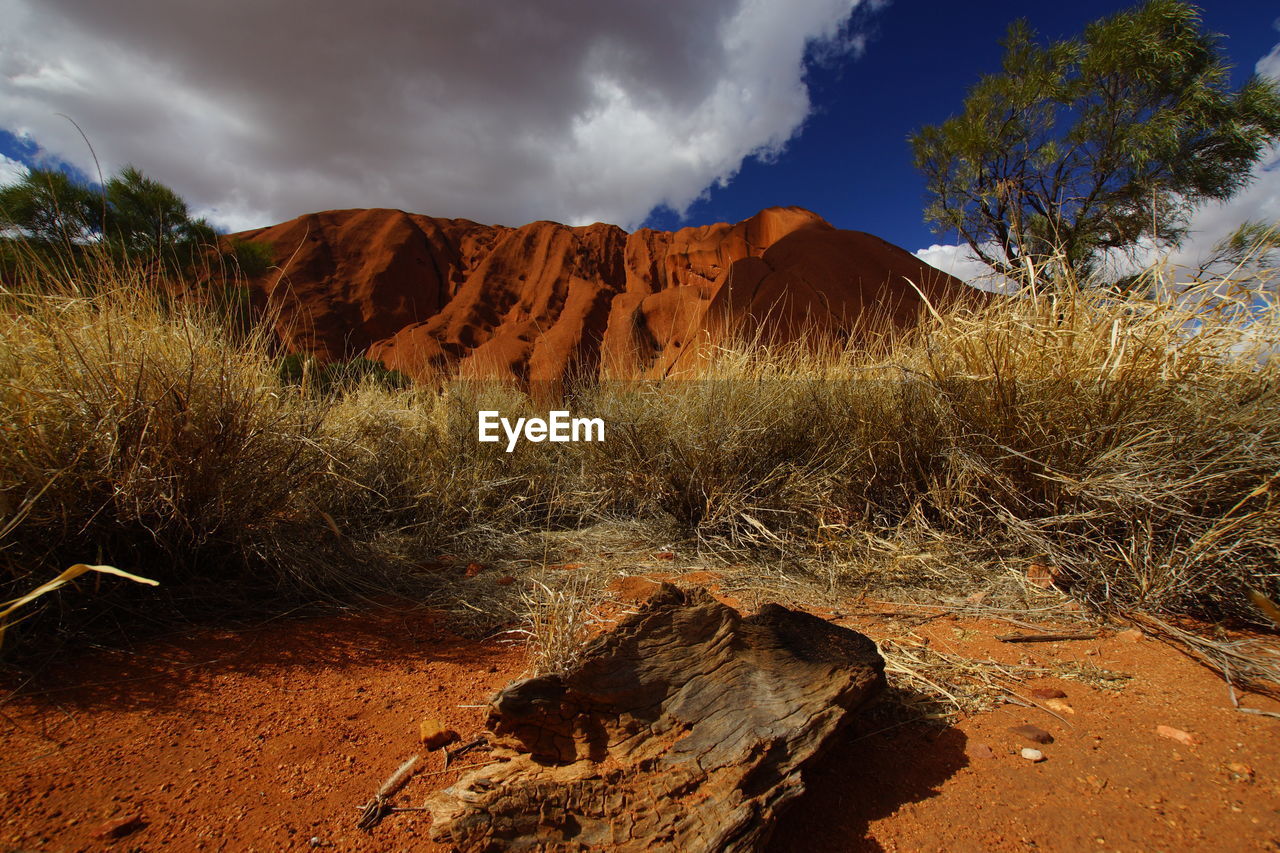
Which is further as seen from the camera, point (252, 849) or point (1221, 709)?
point (1221, 709)

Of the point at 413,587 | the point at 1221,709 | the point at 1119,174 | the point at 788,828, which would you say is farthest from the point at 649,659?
the point at 1119,174

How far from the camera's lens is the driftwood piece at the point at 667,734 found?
101 cm

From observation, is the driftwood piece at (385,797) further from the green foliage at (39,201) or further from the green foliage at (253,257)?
the green foliage at (253,257)

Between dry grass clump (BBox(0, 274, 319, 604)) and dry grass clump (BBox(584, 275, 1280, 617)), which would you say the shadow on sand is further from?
dry grass clump (BBox(0, 274, 319, 604))

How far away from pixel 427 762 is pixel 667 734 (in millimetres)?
598

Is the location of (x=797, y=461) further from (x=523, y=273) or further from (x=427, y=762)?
(x=523, y=273)

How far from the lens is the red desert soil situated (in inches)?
40.8

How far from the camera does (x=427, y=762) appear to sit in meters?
1.29

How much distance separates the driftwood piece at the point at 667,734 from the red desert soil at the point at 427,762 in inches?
4.9

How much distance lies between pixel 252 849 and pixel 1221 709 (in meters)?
2.27

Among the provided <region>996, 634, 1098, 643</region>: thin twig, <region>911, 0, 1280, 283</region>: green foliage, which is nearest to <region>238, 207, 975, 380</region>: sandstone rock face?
<region>911, 0, 1280, 283</region>: green foliage

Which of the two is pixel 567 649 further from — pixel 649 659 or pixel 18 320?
pixel 18 320

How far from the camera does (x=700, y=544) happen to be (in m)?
3.13

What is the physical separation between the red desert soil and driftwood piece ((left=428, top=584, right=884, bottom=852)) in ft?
0.40
